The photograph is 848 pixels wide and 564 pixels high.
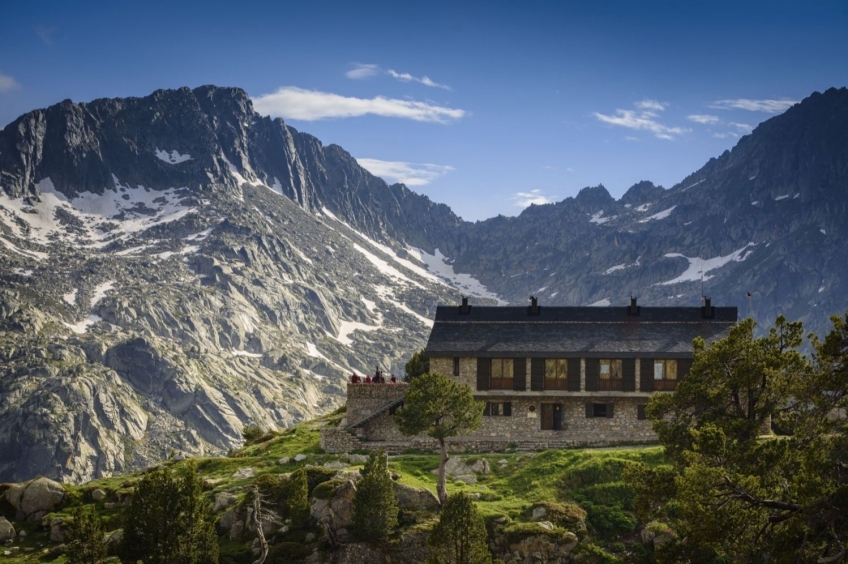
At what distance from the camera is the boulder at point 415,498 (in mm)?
57188

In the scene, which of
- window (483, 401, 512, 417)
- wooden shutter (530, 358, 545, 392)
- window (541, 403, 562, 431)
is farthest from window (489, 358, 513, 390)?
window (541, 403, 562, 431)

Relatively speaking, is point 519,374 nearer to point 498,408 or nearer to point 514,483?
point 498,408

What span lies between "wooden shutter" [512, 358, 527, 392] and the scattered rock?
20.4m

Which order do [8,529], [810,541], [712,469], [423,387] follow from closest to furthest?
[810,541]
[712,469]
[8,529]
[423,387]

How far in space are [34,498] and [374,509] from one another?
77.0 ft

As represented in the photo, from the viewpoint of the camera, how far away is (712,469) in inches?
1236

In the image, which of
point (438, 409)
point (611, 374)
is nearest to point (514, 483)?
point (438, 409)

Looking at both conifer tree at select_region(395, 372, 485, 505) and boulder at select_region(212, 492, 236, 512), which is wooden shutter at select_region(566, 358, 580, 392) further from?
boulder at select_region(212, 492, 236, 512)

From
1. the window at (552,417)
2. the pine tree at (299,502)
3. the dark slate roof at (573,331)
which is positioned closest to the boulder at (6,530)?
the pine tree at (299,502)

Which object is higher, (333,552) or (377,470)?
(377,470)

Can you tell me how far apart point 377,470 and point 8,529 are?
2302 cm

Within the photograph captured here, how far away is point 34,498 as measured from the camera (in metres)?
→ 60.9

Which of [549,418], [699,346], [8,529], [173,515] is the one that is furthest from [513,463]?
[8,529]

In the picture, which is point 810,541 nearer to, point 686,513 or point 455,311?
point 686,513
